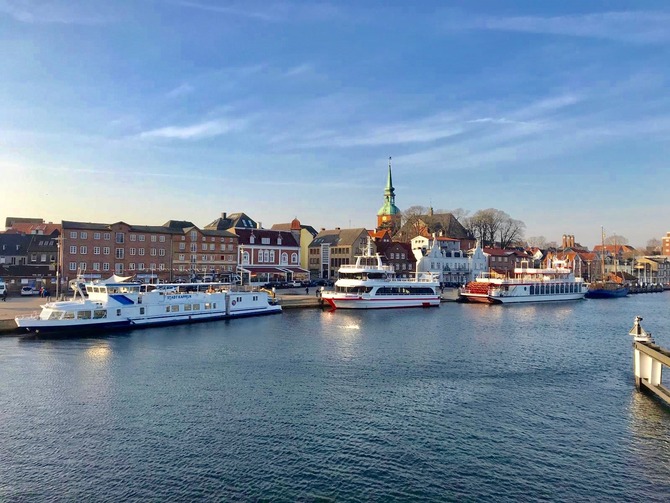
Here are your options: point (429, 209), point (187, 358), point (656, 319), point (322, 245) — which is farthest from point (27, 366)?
point (429, 209)

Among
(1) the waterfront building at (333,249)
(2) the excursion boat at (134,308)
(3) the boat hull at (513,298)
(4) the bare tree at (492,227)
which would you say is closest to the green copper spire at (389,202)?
(4) the bare tree at (492,227)

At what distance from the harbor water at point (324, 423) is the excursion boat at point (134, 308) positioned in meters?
3.31

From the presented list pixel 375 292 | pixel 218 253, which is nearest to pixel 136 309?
pixel 375 292

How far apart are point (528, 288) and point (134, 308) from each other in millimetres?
59317

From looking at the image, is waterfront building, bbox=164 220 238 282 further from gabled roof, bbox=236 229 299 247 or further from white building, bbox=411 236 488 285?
white building, bbox=411 236 488 285

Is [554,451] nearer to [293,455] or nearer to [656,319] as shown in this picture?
[293,455]

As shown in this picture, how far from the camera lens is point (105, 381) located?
2602cm

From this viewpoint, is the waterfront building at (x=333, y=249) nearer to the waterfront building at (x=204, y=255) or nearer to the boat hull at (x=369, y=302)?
the waterfront building at (x=204, y=255)

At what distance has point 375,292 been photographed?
64.4m

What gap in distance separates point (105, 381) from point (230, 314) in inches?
1043

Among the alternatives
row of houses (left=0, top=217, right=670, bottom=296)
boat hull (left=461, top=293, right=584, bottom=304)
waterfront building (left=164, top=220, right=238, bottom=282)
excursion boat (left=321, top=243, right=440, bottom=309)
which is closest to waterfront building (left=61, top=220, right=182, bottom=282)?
row of houses (left=0, top=217, right=670, bottom=296)

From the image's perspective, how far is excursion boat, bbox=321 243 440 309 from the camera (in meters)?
62.8

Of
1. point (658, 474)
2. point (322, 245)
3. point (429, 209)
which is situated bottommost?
point (658, 474)

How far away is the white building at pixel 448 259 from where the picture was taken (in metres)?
99.4
